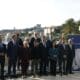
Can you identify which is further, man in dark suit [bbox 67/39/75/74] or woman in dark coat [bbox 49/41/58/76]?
man in dark suit [bbox 67/39/75/74]

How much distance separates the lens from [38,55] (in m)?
16.8

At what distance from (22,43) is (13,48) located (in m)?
0.63

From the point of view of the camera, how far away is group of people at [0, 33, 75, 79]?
16.0 meters

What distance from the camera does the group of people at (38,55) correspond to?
16.0m

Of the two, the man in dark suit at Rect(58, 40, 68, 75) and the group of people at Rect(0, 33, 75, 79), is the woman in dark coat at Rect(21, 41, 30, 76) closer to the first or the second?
the group of people at Rect(0, 33, 75, 79)

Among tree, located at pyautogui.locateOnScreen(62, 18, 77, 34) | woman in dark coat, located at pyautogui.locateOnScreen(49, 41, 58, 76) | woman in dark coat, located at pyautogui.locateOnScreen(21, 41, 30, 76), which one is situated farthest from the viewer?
tree, located at pyautogui.locateOnScreen(62, 18, 77, 34)

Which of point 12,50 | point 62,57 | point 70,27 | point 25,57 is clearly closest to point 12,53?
point 12,50

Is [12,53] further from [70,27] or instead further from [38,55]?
[70,27]

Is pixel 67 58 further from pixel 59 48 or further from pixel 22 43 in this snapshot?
pixel 22 43

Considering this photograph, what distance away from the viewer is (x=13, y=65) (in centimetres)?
1623

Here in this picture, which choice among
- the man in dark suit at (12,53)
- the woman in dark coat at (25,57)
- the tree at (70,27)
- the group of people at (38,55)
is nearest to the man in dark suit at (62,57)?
the group of people at (38,55)

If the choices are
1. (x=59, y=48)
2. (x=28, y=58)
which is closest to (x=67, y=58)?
(x=59, y=48)

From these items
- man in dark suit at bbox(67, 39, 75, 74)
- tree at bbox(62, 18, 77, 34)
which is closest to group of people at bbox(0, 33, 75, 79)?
man in dark suit at bbox(67, 39, 75, 74)

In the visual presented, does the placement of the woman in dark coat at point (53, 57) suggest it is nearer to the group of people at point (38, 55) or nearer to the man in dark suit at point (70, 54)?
the group of people at point (38, 55)
